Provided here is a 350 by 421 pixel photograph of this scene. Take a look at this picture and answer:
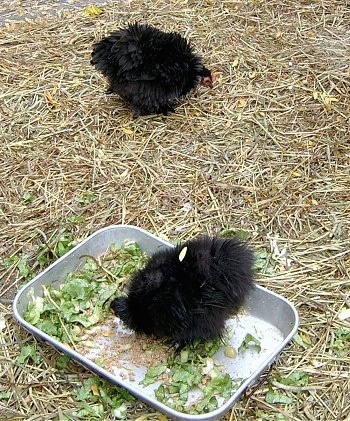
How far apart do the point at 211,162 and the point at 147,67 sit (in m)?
0.60

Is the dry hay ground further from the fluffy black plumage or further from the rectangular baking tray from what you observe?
the fluffy black plumage

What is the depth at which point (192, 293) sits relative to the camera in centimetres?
212

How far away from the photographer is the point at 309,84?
3699 millimetres

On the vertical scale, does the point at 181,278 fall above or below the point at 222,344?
above

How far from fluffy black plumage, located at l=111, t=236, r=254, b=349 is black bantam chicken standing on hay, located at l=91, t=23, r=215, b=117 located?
137cm

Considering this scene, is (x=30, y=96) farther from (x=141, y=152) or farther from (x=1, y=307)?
(x=1, y=307)

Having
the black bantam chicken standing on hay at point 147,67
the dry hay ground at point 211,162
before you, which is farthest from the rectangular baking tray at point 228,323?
the black bantam chicken standing on hay at point 147,67

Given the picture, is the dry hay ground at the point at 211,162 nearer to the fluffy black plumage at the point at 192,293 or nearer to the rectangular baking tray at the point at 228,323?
the rectangular baking tray at the point at 228,323

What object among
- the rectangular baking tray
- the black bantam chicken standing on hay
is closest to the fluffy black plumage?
the rectangular baking tray

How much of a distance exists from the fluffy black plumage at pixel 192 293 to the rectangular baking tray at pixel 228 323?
161mm

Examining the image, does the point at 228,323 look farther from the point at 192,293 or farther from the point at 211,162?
the point at 211,162

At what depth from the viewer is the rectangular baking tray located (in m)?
2.04

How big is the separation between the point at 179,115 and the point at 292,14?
4.47ft

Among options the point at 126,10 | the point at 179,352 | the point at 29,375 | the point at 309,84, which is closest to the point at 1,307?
the point at 29,375
